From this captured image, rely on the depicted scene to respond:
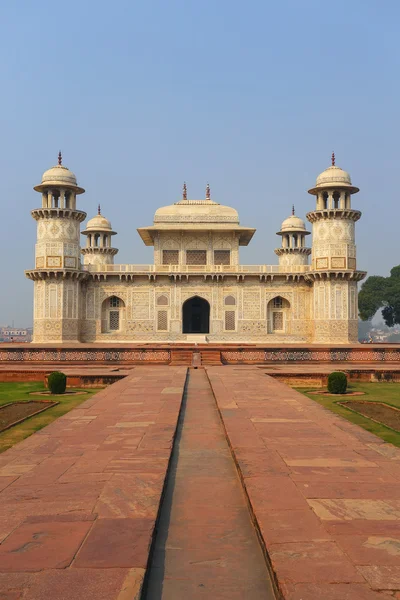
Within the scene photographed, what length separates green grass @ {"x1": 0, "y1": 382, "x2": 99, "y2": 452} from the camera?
7312 millimetres

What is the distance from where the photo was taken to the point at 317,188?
32281mm

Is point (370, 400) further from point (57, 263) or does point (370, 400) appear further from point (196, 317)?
point (196, 317)

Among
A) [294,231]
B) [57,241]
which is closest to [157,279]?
[57,241]

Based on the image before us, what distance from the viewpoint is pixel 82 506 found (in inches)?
161

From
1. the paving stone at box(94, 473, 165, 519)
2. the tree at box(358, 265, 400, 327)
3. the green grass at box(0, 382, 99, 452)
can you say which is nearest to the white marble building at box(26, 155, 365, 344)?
the green grass at box(0, 382, 99, 452)

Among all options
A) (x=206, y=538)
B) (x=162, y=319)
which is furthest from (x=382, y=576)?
(x=162, y=319)

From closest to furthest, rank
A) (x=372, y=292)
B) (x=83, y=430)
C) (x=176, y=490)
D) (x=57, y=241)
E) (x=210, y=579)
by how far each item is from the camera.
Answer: (x=210, y=579) → (x=176, y=490) → (x=83, y=430) → (x=57, y=241) → (x=372, y=292)

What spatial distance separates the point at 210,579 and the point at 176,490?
1.71m

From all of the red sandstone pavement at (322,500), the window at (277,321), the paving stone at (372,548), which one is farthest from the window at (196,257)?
the paving stone at (372,548)

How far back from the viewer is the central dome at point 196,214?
115ft

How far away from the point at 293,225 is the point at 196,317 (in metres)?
10.8

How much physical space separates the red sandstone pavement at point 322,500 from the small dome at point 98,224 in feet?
116

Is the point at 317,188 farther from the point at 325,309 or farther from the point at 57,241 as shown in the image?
the point at 57,241

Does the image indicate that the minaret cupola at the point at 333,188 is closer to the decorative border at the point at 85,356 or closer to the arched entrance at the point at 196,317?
the arched entrance at the point at 196,317
